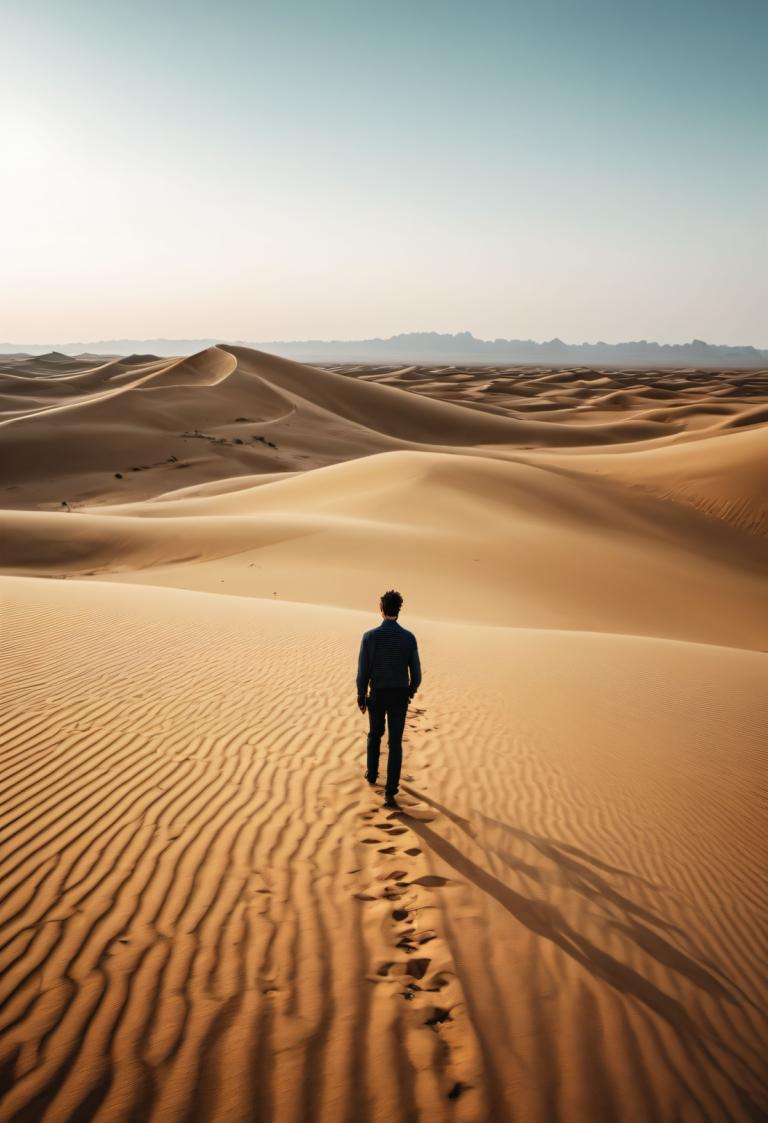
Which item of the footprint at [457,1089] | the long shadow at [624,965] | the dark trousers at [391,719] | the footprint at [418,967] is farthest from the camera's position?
the dark trousers at [391,719]

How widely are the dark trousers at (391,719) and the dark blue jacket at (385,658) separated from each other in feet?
0.23

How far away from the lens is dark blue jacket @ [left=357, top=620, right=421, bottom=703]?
17.0 feet

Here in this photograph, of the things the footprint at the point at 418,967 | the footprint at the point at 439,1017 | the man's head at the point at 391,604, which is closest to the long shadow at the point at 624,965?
the footprint at the point at 418,967

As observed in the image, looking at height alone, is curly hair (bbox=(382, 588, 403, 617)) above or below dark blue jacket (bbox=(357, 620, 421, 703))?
above

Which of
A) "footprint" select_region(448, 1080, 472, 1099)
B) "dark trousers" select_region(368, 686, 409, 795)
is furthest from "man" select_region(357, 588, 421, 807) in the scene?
"footprint" select_region(448, 1080, 472, 1099)

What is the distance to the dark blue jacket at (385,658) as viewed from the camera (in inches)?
204

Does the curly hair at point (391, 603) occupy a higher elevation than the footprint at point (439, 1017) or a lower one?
higher

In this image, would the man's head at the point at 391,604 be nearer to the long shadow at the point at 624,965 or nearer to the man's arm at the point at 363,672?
the man's arm at the point at 363,672

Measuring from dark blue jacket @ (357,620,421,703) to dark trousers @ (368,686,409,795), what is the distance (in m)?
0.07

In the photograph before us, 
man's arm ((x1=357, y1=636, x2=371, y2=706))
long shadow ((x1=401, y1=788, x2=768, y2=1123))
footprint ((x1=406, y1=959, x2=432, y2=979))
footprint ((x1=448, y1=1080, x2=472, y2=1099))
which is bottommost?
long shadow ((x1=401, y1=788, x2=768, y2=1123))

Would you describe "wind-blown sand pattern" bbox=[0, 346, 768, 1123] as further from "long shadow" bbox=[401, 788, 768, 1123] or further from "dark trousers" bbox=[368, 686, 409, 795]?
"dark trousers" bbox=[368, 686, 409, 795]

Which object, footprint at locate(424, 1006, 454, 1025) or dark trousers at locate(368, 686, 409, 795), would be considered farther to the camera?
dark trousers at locate(368, 686, 409, 795)

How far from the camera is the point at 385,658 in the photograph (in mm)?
5184

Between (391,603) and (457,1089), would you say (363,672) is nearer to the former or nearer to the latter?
(391,603)
